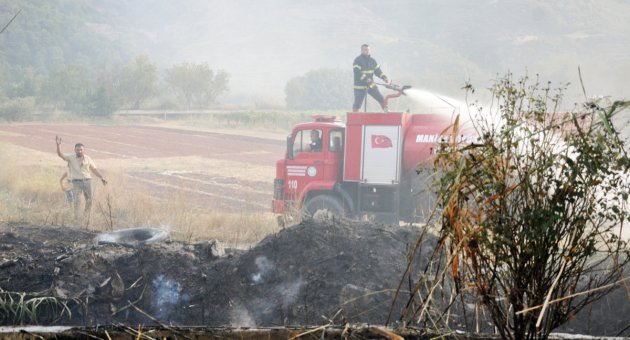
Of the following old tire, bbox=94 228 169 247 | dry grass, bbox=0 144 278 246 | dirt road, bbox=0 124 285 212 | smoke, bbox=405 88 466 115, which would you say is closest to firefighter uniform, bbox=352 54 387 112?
smoke, bbox=405 88 466 115

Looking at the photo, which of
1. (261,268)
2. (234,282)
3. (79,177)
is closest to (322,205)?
(79,177)

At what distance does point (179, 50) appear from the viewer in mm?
120500

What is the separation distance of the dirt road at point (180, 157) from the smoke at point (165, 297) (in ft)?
24.1

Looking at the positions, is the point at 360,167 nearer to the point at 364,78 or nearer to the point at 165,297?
the point at 364,78

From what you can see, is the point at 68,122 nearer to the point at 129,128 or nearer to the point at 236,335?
the point at 129,128

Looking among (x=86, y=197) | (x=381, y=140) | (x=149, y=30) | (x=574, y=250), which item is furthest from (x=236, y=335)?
(x=149, y=30)

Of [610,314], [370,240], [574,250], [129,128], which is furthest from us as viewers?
[129,128]

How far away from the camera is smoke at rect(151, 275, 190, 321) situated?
722cm

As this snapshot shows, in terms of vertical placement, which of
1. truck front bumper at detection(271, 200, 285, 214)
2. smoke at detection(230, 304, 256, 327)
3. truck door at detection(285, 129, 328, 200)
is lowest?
smoke at detection(230, 304, 256, 327)

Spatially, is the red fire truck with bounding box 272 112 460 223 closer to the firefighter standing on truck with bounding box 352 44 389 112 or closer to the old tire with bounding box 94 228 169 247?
the firefighter standing on truck with bounding box 352 44 389 112

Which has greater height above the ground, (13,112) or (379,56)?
(379,56)

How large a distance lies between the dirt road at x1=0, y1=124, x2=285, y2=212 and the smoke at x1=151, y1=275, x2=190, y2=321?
735cm

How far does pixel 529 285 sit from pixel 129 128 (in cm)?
3936

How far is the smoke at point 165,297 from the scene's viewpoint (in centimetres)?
722
